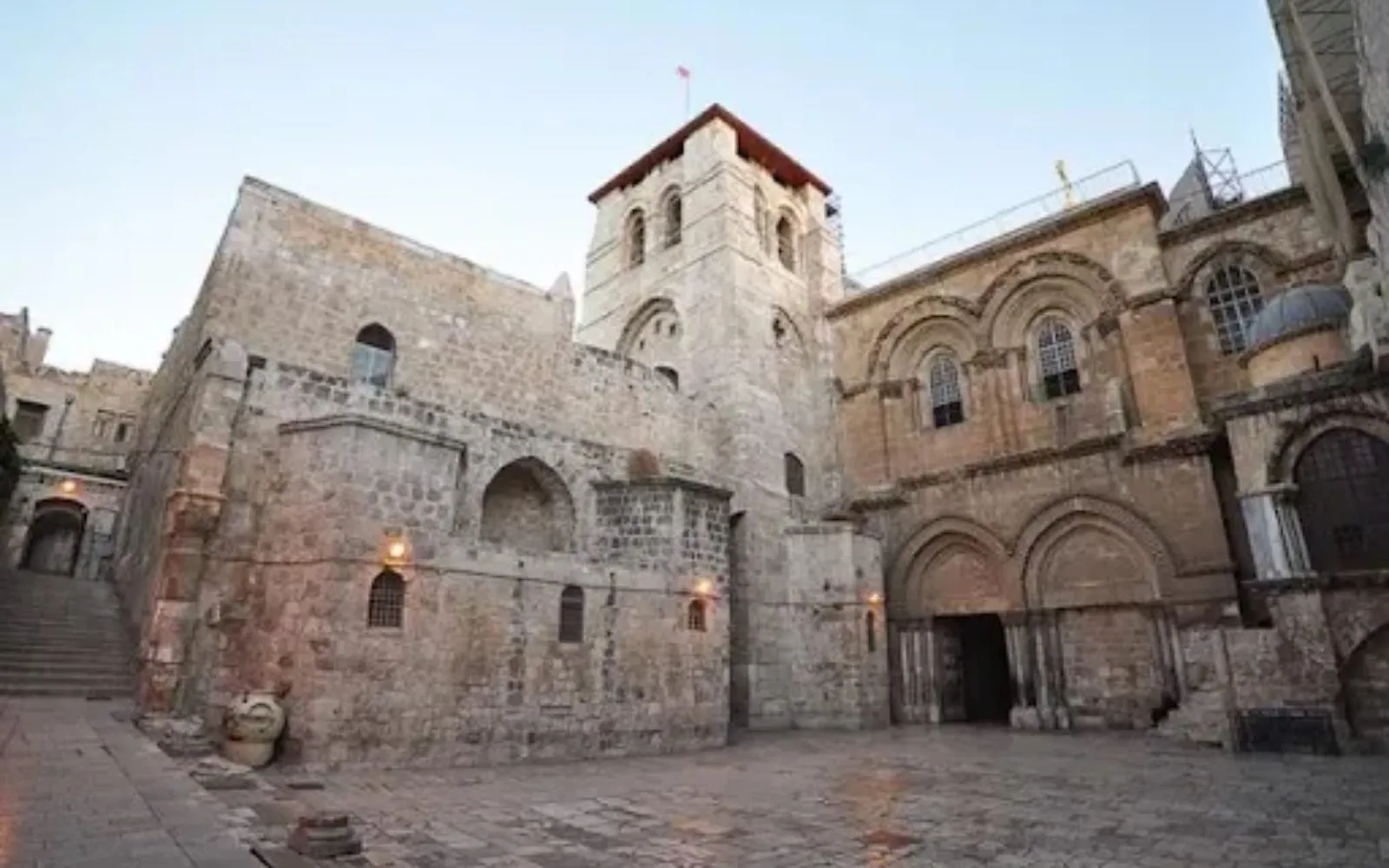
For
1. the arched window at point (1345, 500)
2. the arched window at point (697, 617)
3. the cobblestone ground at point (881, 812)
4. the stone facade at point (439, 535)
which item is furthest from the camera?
the arched window at point (697, 617)

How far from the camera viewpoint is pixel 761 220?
22188 millimetres

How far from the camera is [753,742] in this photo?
13.5 meters

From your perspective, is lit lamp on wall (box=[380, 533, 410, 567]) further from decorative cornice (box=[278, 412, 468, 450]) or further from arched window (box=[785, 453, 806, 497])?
arched window (box=[785, 453, 806, 497])

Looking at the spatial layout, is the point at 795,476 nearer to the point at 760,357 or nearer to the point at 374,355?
the point at 760,357

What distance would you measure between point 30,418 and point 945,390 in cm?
3318

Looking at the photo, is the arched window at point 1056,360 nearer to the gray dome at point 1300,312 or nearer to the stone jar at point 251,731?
the gray dome at point 1300,312

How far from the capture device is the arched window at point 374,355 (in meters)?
14.0

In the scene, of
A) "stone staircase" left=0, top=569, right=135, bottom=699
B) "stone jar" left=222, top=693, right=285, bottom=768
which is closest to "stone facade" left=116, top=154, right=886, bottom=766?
"stone jar" left=222, top=693, right=285, bottom=768

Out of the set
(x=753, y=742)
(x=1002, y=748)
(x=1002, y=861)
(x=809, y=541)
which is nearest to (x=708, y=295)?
(x=809, y=541)

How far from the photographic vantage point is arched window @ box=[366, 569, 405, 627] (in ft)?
31.9

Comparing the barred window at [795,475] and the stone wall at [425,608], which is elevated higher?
the barred window at [795,475]

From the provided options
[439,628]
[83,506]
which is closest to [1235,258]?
[439,628]

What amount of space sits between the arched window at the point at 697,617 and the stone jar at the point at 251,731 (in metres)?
6.57

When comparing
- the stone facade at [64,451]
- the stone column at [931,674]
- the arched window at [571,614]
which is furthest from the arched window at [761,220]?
the stone facade at [64,451]
